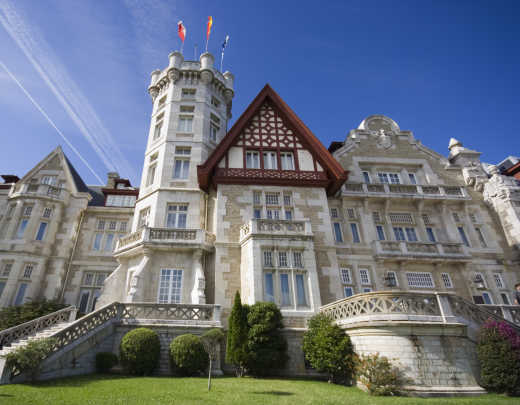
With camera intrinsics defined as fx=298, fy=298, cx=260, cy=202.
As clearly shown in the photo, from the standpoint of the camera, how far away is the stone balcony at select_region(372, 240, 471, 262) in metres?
19.4

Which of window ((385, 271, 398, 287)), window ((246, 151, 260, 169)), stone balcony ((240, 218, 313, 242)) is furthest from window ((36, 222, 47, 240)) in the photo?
window ((385, 271, 398, 287))

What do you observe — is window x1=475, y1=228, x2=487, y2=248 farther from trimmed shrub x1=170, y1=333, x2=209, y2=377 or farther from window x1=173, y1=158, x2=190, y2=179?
window x1=173, y1=158, x2=190, y2=179

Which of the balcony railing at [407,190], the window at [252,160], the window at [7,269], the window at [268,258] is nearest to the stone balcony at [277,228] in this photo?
the window at [268,258]

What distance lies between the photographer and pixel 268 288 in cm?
1623

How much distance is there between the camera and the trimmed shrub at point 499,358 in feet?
32.6

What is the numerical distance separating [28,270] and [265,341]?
735 inches

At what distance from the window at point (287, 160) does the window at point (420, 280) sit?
10.9m

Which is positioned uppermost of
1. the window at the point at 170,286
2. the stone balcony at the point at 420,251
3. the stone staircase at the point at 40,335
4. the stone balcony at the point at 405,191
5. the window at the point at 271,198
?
the stone balcony at the point at 405,191

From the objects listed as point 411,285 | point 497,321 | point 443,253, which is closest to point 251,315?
point 497,321

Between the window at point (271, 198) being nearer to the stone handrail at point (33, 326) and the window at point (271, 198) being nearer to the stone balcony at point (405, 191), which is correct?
the stone balcony at point (405, 191)

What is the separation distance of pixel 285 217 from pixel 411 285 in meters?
9.22

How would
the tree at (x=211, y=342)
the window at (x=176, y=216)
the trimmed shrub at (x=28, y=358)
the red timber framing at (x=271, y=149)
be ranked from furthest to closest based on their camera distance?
the red timber framing at (x=271, y=149) < the window at (x=176, y=216) < the tree at (x=211, y=342) < the trimmed shrub at (x=28, y=358)

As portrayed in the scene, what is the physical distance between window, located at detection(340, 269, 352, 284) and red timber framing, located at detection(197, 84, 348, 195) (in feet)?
19.3

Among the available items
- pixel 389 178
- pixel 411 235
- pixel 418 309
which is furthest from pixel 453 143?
pixel 418 309
